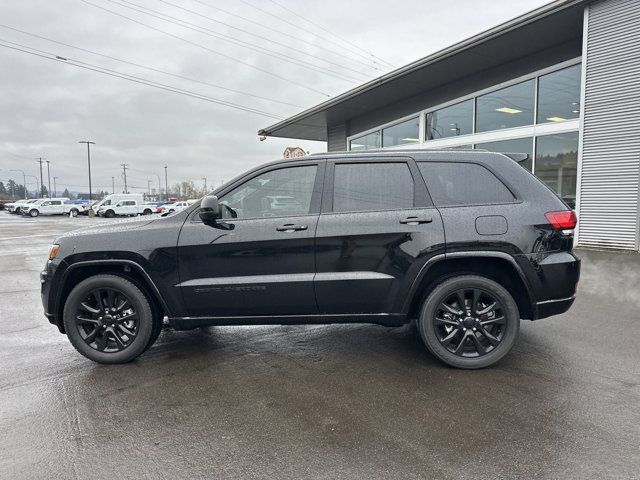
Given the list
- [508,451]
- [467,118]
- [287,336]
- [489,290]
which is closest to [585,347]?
[489,290]

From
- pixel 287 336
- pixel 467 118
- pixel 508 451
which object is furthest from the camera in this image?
pixel 467 118

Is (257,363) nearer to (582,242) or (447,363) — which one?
(447,363)

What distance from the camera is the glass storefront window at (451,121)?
13531mm

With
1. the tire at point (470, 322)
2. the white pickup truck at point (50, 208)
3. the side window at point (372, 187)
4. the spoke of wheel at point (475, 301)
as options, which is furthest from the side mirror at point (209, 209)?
the white pickup truck at point (50, 208)

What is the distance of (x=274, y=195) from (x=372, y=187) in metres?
0.92

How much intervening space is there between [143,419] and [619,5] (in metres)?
11.8

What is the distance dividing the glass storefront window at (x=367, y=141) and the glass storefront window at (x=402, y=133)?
487 mm

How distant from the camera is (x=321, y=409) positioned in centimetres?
307

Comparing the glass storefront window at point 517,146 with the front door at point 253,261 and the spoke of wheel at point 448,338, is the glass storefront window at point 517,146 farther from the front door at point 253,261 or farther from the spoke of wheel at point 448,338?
the front door at point 253,261

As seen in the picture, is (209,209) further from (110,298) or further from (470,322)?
(470,322)

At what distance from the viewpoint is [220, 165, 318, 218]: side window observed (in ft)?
12.8

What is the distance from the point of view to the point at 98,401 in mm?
3254

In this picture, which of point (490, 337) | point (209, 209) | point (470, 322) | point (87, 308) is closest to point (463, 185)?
point (470, 322)

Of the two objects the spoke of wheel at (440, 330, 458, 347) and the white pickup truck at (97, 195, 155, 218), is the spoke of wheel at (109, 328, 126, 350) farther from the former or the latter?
the white pickup truck at (97, 195, 155, 218)
